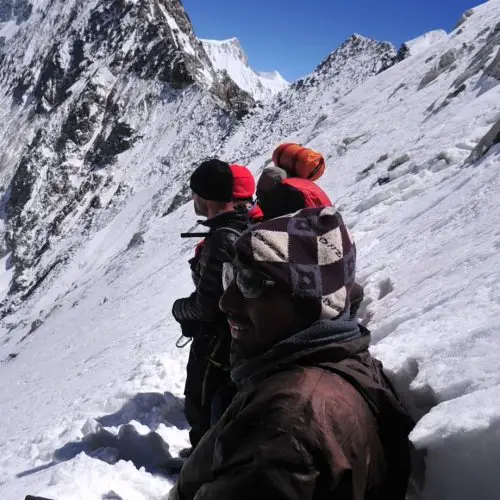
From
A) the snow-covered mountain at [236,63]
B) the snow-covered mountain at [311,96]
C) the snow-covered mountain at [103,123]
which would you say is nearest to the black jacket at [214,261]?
the snow-covered mountain at [311,96]

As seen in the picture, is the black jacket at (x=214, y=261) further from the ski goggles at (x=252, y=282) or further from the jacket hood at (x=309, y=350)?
the jacket hood at (x=309, y=350)

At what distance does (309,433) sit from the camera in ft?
4.05

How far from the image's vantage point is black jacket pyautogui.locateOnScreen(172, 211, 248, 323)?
2982mm

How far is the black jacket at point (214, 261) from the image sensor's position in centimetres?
298

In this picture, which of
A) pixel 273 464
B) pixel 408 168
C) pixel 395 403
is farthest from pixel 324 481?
pixel 408 168

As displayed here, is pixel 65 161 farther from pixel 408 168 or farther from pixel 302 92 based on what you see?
pixel 408 168

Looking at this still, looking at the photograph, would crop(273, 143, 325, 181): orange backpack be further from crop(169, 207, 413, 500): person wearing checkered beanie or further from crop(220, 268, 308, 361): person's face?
crop(220, 268, 308, 361): person's face

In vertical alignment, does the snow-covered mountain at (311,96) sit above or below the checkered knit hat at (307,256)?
above

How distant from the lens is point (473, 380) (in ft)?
5.83

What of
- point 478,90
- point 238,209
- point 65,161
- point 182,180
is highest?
point 65,161

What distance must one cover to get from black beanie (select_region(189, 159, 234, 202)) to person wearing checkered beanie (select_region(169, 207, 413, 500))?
5.24ft

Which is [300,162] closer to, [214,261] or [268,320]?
[214,261]

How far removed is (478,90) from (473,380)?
11048mm

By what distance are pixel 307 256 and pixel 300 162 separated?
229 cm
